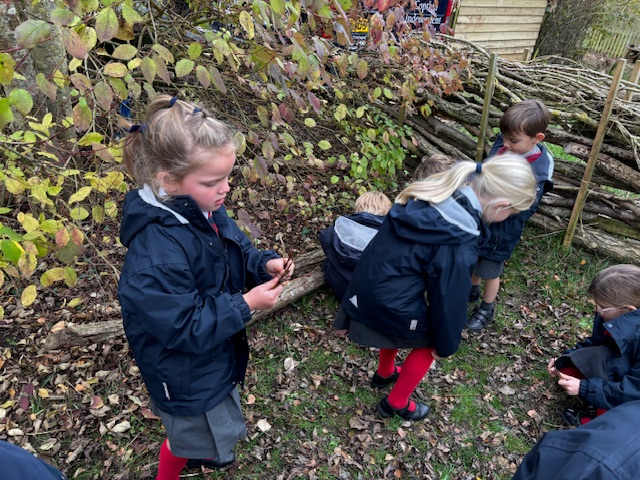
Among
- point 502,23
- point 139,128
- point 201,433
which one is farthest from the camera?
point 502,23

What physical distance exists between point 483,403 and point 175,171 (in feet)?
8.88

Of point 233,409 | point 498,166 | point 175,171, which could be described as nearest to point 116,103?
point 175,171

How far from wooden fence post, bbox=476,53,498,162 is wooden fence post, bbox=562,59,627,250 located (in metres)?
1.01

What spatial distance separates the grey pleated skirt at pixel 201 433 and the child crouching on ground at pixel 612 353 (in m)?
2.19

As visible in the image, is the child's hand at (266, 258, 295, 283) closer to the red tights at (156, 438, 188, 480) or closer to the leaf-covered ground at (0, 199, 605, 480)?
the red tights at (156, 438, 188, 480)

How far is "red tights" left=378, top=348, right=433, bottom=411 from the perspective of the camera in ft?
8.61

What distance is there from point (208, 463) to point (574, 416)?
242 centimetres

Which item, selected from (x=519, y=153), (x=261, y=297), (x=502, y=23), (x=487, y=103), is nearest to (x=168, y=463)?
(x=261, y=297)

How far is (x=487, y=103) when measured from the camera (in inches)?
178

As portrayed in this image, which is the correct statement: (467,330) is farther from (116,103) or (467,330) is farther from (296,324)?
(116,103)

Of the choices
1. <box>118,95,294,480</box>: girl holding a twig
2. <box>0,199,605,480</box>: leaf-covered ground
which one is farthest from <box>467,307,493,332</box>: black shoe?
<box>118,95,294,480</box>: girl holding a twig

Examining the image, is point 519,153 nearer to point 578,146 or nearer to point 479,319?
point 578,146

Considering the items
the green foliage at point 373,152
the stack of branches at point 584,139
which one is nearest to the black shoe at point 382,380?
the green foliage at point 373,152

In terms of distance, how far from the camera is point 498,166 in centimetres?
230
